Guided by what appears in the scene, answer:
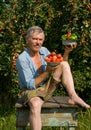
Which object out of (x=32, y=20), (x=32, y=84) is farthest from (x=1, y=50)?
(x=32, y=84)

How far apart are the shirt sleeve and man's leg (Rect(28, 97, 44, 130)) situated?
0.17m

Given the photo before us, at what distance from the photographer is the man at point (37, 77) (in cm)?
467

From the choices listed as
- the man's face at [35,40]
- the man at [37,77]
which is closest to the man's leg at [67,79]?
the man at [37,77]

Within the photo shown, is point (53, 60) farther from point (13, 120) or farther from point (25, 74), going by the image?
point (13, 120)

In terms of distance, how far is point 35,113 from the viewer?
4523 mm

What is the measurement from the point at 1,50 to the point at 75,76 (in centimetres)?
113

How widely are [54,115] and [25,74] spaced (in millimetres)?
517

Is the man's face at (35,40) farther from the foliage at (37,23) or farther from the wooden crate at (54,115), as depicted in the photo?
the foliage at (37,23)

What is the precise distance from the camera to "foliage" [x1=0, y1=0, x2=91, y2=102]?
19.9 ft

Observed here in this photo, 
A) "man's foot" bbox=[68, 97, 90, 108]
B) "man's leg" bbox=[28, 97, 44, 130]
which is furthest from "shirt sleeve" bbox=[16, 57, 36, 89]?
"man's foot" bbox=[68, 97, 90, 108]

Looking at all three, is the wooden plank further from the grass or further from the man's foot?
the grass

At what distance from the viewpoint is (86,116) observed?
19.6ft

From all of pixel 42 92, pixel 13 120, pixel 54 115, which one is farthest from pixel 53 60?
pixel 13 120

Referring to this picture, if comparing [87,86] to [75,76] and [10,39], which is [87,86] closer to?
[75,76]
